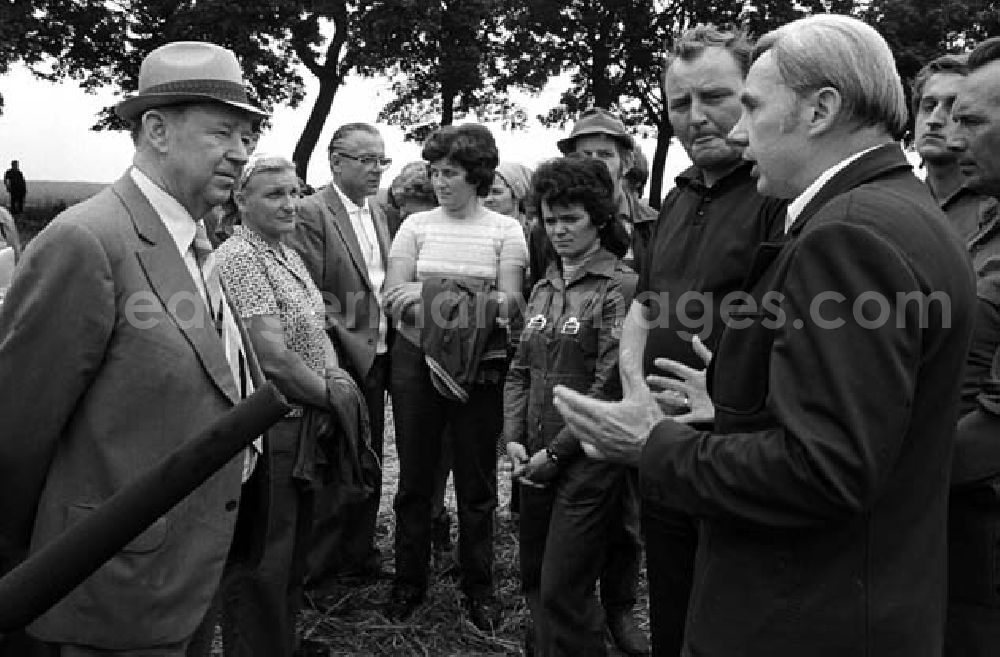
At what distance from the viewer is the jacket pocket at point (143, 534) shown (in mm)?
2588

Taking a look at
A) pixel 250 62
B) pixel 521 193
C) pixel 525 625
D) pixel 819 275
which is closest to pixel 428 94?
pixel 250 62

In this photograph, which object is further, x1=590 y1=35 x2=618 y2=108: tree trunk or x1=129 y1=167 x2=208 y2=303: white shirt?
x1=590 y1=35 x2=618 y2=108: tree trunk

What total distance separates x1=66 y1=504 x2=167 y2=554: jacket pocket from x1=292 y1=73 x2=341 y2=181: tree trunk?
88.7ft

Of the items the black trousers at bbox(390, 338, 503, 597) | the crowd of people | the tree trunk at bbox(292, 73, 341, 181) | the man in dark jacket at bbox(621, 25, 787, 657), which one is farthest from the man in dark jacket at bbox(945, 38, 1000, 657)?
the tree trunk at bbox(292, 73, 341, 181)

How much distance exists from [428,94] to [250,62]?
8019mm

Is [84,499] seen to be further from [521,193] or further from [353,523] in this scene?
[521,193]

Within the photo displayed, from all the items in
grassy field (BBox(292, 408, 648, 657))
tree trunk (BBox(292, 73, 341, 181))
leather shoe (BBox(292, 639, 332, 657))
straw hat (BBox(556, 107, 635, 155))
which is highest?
tree trunk (BBox(292, 73, 341, 181))

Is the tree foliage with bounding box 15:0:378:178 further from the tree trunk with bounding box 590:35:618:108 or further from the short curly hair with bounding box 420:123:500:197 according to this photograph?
the short curly hair with bounding box 420:123:500:197

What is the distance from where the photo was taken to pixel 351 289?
5.09m

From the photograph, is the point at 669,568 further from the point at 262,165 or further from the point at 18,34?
the point at 18,34

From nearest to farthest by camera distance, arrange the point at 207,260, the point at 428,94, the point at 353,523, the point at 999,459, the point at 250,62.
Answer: the point at 999,459 → the point at 207,260 → the point at 353,523 → the point at 250,62 → the point at 428,94

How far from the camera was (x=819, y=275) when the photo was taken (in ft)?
6.03

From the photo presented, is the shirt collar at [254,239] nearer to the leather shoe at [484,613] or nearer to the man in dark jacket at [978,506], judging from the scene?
the leather shoe at [484,613]

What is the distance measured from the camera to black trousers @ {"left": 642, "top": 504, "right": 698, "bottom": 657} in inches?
134
